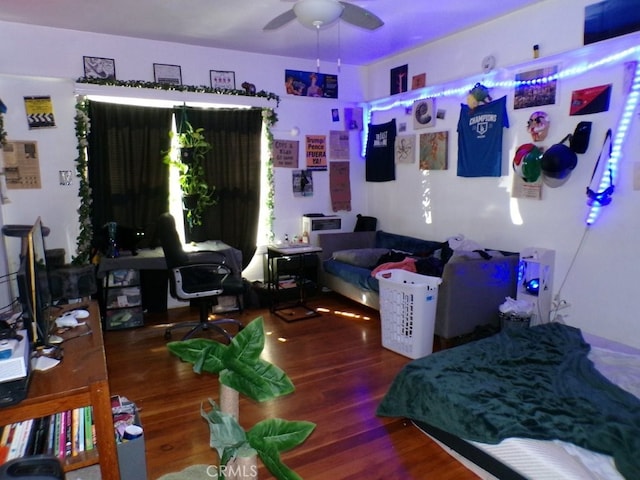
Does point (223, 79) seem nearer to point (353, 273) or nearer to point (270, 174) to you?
point (270, 174)

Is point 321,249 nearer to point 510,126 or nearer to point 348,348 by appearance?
point 348,348

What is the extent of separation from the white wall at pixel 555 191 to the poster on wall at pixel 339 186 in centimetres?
110

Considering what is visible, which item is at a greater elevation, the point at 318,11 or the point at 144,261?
the point at 318,11

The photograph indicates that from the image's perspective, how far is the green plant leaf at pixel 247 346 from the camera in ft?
3.11

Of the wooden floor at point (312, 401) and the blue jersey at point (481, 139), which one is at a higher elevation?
the blue jersey at point (481, 139)

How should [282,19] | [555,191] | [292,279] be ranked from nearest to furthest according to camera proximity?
[282,19] < [555,191] < [292,279]

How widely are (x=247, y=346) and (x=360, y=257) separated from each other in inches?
137

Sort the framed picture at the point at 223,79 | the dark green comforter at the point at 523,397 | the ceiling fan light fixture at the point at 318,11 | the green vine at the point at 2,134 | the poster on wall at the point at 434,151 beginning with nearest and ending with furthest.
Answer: the dark green comforter at the point at 523,397
the ceiling fan light fixture at the point at 318,11
the green vine at the point at 2,134
the poster on wall at the point at 434,151
the framed picture at the point at 223,79

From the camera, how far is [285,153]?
4934 mm

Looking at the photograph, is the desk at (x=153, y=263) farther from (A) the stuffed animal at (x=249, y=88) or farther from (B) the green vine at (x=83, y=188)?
(A) the stuffed animal at (x=249, y=88)

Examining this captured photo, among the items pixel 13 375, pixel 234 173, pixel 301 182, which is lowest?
pixel 13 375

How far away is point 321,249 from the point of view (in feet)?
14.7

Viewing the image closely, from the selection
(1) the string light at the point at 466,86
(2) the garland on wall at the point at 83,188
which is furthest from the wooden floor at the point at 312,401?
(1) the string light at the point at 466,86

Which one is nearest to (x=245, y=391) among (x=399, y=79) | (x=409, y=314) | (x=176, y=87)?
(x=409, y=314)
